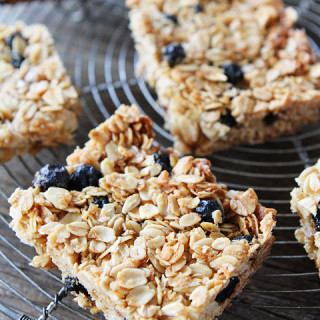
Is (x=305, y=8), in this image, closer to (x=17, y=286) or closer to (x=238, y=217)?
(x=238, y=217)

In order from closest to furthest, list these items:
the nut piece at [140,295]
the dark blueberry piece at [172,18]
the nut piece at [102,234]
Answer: the nut piece at [140,295] < the nut piece at [102,234] < the dark blueberry piece at [172,18]

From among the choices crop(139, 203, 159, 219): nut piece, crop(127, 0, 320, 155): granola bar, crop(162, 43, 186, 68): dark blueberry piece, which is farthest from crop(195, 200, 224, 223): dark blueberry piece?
crop(162, 43, 186, 68): dark blueberry piece

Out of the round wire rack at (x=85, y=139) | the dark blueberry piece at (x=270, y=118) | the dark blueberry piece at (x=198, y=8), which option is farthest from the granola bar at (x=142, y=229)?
the dark blueberry piece at (x=198, y=8)

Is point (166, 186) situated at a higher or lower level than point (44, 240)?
lower

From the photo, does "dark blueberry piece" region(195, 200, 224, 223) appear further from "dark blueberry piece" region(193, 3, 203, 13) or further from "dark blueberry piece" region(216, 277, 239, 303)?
"dark blueberry piece" region(193, 3, 203, 13)

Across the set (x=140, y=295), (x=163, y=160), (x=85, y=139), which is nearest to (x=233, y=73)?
(x=163, y=160)

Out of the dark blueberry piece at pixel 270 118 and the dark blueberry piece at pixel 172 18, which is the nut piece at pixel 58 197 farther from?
the dark blueberry piece at pixel 172 18

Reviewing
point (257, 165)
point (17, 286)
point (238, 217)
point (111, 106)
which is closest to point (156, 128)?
point (111, 106)
